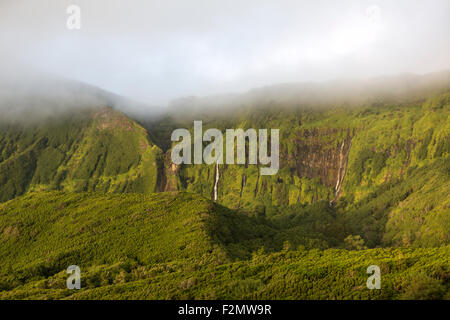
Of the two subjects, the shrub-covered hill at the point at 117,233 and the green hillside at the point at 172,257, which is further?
the shrub-covered hill at the point at 117,233

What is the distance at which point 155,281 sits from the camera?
60.5 meters

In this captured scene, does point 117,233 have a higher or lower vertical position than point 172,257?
higher

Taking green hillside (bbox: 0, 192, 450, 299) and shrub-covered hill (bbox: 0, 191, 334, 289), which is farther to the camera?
shrub-covered hill (bbox: 0, 191, 334, 289)

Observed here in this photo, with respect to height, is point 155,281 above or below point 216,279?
below

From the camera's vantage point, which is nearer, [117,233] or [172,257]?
[172,257]

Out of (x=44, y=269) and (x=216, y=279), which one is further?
(x=44, y=269)
